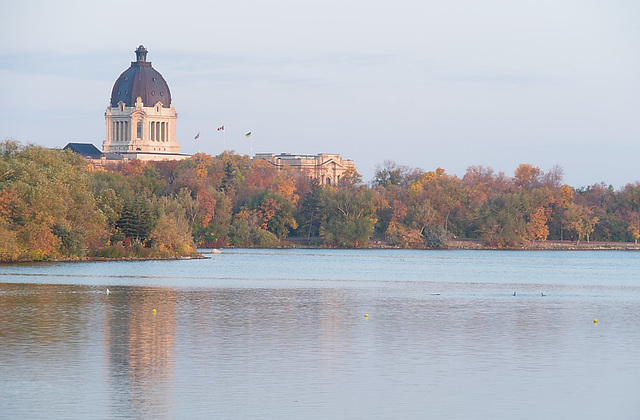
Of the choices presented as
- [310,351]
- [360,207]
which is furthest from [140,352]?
[360,207]

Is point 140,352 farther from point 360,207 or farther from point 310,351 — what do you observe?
point 360,207

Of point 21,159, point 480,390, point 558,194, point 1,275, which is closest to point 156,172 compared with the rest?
point 558,194

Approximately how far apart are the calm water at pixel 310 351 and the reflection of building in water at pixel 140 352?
6 centimetres

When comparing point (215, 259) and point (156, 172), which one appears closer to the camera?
point (215, 259)

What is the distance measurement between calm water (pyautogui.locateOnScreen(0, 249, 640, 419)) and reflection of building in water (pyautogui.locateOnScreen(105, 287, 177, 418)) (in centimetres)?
6

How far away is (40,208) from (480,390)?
177ft

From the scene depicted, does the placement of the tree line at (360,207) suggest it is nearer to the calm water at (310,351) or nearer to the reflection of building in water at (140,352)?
the calm water at (310,351)

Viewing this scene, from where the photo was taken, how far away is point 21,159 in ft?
265

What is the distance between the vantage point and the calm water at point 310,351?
22.8 m

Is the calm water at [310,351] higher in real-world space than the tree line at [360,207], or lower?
lower

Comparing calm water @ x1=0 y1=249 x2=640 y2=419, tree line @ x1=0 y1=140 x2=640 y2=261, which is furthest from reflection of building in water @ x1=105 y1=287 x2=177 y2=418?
tree line @ x1=0 y1=140 x2=640 y2=261

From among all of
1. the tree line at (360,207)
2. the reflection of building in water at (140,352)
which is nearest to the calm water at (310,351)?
the reflection of building in water at (140,352)

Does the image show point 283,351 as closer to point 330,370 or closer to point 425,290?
point 330,370

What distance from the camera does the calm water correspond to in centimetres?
2284
